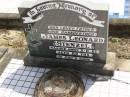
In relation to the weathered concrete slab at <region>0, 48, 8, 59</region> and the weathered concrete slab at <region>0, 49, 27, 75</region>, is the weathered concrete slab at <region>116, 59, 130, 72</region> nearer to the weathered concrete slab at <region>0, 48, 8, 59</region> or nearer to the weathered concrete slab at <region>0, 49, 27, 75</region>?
the weathered concrete slab at <region>0, 49, 27, 75</region>

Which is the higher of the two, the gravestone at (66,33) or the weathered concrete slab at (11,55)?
the gravestone at (66,33)

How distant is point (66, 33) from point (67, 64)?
28.9 inches

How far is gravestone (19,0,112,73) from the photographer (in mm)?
4957

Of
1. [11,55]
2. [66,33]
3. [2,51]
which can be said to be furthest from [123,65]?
[2,51]

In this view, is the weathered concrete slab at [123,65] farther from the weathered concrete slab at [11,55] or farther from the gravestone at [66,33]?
the weathered concrete slab at [11,55]

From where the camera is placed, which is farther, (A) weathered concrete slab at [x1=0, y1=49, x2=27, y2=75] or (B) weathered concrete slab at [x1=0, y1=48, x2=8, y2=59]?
(B) weathered concrete slab at [x1=0, y1=48, x2=8, y2=59]

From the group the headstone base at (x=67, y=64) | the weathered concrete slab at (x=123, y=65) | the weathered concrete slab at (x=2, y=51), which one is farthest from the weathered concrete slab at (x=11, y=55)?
the weathered concrete slab at (x=123, y=65)

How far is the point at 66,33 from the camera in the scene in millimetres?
5332

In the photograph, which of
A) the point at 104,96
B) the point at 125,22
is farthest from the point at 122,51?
the point at 104,96

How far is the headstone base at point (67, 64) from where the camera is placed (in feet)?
18.3

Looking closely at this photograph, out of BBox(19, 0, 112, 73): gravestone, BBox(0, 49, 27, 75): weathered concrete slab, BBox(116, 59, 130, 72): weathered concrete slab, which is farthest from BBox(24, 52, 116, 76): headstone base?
BBox(0, 49, 27, 75): weathered concrete slab

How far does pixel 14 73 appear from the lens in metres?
5.97

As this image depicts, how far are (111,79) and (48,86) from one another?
1256 millimetres

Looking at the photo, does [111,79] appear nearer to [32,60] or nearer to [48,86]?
[48,86]
